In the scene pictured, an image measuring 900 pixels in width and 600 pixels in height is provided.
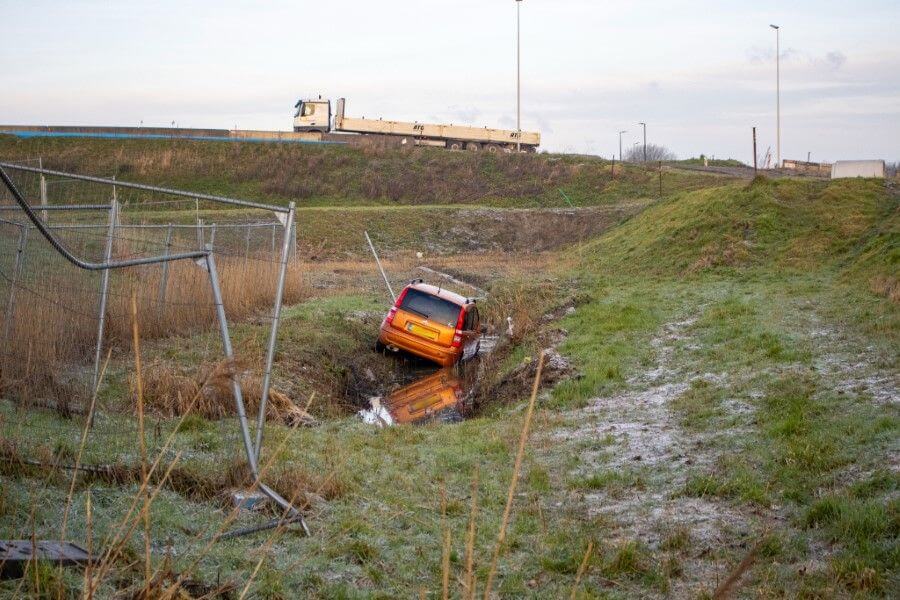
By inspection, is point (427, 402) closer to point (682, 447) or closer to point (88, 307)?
point (682, 447)

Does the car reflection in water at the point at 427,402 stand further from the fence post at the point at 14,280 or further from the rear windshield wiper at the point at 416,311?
the fence post at the point at 14,280

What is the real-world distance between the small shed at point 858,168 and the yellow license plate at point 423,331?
76.9 ft

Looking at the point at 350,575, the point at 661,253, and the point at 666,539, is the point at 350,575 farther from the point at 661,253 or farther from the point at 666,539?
the point at 661,253

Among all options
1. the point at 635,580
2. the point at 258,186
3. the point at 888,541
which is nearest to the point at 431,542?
the point at 635,580

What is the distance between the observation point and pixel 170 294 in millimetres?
8242

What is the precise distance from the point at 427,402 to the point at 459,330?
2.73 m

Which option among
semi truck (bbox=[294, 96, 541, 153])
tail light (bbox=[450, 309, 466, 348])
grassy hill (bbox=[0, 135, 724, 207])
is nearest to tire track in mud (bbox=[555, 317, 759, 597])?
tail light (bbox=[450, 309, 466, 348])

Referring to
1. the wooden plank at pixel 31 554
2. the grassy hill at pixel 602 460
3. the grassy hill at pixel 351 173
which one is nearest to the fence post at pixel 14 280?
the grassy hill at pixel 602 460

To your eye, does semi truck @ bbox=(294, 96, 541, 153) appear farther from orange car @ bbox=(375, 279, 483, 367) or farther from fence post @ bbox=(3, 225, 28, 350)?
fence post @ bbox=(3, 225, 28, 350)

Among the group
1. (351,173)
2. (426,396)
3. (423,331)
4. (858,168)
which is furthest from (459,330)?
(351,173)

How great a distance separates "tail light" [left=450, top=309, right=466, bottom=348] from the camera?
18.6 m

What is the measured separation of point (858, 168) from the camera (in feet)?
123

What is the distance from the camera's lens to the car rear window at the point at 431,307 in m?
18.8

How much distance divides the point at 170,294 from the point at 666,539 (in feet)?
14.4
